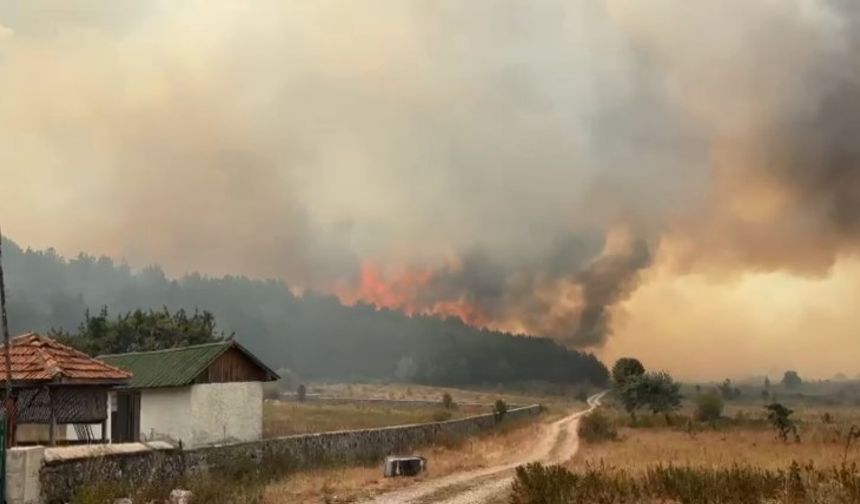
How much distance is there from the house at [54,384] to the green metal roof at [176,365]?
324 inches

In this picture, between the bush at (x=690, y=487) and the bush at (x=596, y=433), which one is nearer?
the bush at (x=690, y=487)

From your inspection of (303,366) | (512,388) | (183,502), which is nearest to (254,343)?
(303,366)

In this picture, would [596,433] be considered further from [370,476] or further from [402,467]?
[370,476]

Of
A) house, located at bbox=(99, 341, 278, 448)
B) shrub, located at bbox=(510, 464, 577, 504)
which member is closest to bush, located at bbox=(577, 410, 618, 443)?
house, located at bbox=(99, 341, 278, 448)

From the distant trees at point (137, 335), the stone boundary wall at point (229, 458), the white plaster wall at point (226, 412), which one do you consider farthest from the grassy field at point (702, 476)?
the distant trees at point (137, 335)

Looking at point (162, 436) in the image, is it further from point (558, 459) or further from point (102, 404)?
point (558, 459)

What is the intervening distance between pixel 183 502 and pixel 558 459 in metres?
17.1

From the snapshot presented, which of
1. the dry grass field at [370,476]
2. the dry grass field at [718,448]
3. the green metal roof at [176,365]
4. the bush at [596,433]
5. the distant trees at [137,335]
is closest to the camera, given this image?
the dry grass field at [370,476]

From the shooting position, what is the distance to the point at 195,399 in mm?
32375

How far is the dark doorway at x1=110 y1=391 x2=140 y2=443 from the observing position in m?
34.6

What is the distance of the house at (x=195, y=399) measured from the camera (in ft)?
106

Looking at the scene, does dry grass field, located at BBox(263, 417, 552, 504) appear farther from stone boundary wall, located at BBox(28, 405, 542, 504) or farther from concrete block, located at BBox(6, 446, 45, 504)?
concrete block, located at BBox(6, 446, 45, 504)

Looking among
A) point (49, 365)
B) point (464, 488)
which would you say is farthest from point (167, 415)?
point (464, 488)

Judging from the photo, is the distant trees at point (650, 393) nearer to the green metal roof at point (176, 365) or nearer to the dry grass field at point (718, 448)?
the dry grass field at point (718, 448)
